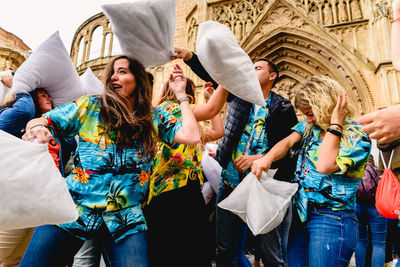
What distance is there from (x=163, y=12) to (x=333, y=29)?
27.8 feet

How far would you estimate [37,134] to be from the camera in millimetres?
1034

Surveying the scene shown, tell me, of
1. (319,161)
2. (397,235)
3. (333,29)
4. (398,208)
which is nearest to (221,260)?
(319,161)

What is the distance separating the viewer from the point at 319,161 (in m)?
1.50

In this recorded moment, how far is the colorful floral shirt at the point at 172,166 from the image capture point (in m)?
1.67

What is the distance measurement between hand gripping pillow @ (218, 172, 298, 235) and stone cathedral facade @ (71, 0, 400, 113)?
21.5ft

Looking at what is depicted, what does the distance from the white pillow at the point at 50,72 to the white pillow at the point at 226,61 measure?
1.21 m

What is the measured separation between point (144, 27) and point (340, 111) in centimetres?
128

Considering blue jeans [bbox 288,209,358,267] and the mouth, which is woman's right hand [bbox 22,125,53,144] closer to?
the mouth

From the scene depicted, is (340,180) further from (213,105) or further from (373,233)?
(373,233)

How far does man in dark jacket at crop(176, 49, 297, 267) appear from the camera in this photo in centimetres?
198

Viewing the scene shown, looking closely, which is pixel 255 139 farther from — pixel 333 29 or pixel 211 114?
pixel 333 29

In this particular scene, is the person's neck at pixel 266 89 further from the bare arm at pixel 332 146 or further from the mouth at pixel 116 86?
the mouth at pixel 116 86

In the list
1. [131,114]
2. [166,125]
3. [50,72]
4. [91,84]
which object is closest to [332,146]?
[166,125]

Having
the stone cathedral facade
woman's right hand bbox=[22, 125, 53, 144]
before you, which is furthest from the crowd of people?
the stone cathedral facade
